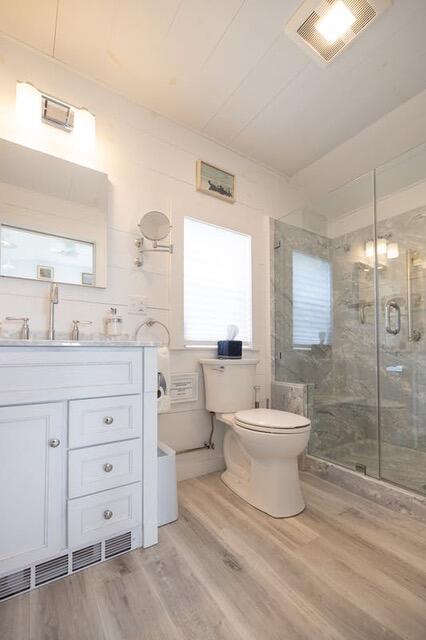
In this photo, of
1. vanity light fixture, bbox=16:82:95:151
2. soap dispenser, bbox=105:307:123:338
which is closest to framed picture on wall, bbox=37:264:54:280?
soap dispenser, bbox=105:307:123:338

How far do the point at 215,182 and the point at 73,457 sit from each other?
1928mm

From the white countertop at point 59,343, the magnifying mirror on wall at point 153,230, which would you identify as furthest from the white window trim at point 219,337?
the white countertop at point 59,343

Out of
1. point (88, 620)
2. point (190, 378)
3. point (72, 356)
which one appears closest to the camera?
point (88, 620)

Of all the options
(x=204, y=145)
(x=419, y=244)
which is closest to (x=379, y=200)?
(x=419, y=244)

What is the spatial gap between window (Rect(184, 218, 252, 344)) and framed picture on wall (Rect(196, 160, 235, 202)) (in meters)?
0.24

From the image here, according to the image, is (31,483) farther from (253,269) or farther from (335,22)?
(335,22)

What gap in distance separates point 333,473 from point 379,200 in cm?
184

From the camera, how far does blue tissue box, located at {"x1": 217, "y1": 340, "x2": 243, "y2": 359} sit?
2.03 meters

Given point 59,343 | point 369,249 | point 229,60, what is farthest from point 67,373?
point 369,249

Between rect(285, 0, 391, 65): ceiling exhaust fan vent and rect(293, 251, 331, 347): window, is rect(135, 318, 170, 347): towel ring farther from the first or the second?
rect(285, 0, 391, 65): ceiling exhaust fan vent

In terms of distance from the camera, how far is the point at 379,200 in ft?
6.99

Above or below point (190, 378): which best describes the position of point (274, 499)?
below

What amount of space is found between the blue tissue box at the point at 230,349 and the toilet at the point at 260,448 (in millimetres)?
100

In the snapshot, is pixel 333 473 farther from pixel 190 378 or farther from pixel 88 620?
pixel 88 620
